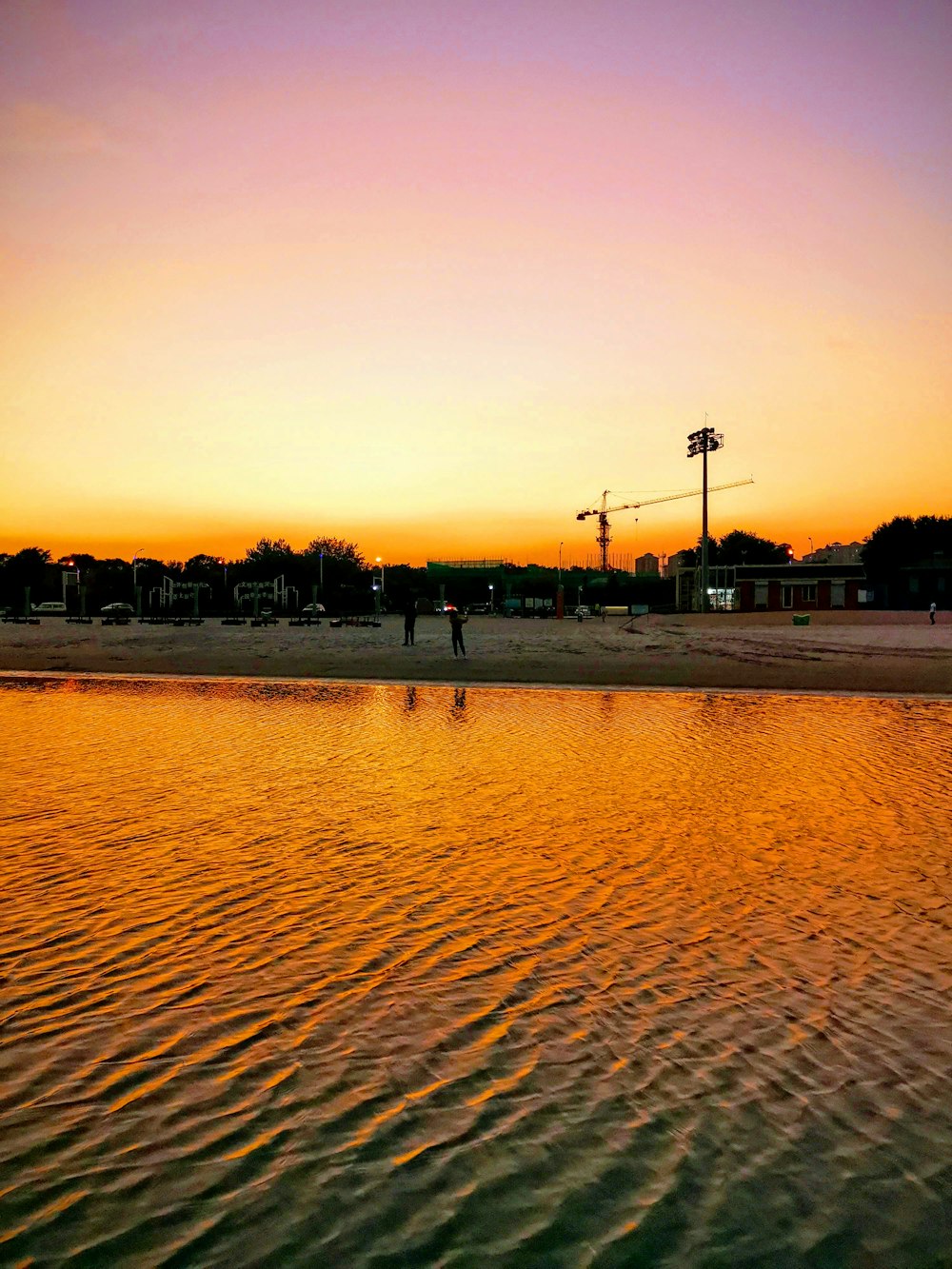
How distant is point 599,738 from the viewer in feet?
43.2

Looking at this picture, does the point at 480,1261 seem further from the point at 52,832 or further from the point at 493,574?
the point at 493,574

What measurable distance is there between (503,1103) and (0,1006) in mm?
2532

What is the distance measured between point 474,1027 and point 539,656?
25.0 metres

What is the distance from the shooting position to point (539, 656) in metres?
29.2

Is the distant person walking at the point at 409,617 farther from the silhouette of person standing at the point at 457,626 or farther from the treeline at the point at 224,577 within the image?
the treeline at the point at 224,577

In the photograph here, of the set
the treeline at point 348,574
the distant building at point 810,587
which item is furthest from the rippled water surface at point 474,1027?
the distant building at point 810,587

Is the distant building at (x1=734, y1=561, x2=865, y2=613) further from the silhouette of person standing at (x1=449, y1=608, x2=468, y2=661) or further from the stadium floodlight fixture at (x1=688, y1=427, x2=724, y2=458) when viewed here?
the silhouette of person standing at (x1=449, y1=608, x2=468, y2=661)

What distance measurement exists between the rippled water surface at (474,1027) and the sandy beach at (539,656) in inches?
547

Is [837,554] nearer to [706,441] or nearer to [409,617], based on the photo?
[706,441]

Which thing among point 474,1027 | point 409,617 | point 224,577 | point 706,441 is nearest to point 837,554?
point 706,441

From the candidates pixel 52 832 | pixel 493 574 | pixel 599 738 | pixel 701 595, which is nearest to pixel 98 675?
pixel 599 738

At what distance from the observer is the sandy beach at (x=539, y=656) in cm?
2316

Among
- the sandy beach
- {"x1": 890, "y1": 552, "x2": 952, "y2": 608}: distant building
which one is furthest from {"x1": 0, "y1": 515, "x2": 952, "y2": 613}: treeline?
the sandy beach

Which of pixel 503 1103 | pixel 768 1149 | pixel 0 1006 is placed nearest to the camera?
pixel 768 1149
